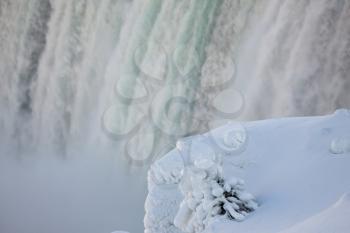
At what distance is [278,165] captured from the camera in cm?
606

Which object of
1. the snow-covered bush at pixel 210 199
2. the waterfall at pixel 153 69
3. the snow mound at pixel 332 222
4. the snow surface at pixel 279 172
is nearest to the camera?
the snow mound at pixel 332 222

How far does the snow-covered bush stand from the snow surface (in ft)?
0.34

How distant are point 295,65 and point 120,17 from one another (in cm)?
667

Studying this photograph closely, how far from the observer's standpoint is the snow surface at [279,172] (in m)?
4.87

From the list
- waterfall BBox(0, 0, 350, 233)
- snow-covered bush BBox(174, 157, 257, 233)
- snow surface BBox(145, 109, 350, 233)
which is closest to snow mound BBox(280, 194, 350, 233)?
snow surface BBox(145, 109, 350, 233)

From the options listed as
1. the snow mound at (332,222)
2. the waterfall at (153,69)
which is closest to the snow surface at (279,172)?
the snow mound at (332,222)

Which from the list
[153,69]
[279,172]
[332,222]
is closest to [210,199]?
[279,172]

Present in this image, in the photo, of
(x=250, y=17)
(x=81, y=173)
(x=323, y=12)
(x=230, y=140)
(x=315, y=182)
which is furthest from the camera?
(x=81, y=173)

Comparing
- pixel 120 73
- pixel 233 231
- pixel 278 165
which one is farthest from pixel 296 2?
pixel 233 231

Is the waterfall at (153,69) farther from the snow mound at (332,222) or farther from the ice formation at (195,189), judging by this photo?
the snow mound at (332,222)

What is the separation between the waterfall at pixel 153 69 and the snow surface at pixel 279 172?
7243 millimetres

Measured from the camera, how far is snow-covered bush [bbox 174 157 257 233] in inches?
206

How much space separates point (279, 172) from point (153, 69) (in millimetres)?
12041

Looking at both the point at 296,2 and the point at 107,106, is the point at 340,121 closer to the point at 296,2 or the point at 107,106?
the point at 296,2
